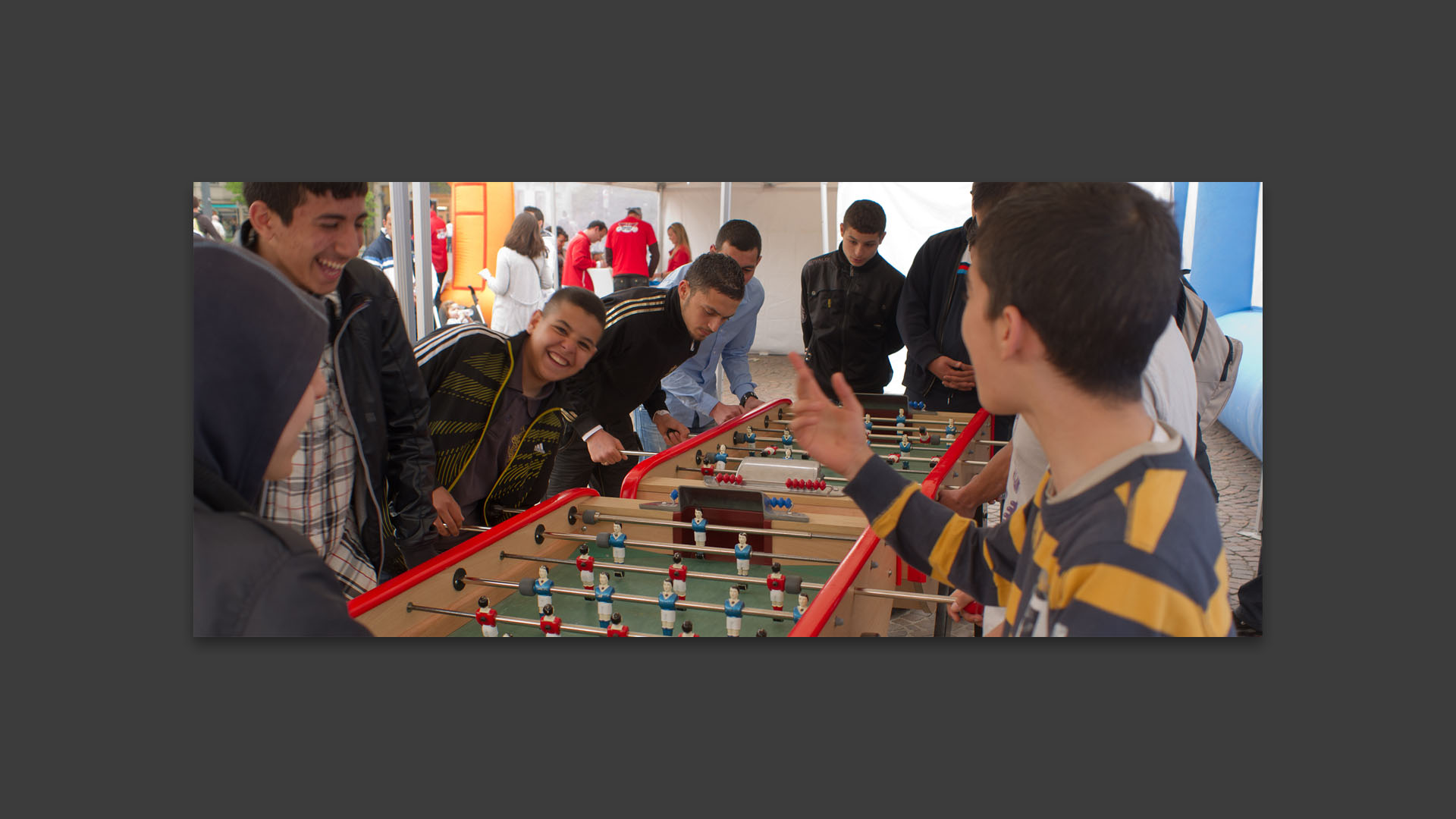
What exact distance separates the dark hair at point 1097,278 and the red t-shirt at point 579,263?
1.58m

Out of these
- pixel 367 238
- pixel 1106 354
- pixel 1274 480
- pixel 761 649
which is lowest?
pixel 761 649

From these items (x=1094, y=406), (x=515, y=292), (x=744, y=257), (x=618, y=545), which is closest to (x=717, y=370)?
(x=744, y=257)

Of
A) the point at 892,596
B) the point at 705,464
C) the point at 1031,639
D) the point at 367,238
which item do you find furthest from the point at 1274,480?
the point at 367,238

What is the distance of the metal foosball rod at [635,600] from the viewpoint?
181 cm

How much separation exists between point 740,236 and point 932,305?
85 centimetres

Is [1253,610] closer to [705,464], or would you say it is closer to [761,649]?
[761,649]

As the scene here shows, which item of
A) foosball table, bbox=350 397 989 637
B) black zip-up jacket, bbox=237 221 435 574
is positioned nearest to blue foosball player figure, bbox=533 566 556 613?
foosball table, bbox=350 397 989 637

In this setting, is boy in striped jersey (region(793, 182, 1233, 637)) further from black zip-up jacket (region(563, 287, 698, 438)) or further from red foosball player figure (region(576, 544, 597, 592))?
black zip-up jacket (region(563, 287, 698, 438))

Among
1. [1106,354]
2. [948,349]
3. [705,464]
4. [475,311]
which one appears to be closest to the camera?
[1106,354]

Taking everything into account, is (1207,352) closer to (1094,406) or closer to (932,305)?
(1094,406)

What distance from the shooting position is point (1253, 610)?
211 centimetres

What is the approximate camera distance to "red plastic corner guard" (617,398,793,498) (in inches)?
101

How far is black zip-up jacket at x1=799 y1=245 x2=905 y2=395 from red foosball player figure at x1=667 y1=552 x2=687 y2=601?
1403 mm

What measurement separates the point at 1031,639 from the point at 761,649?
0.66 meters
